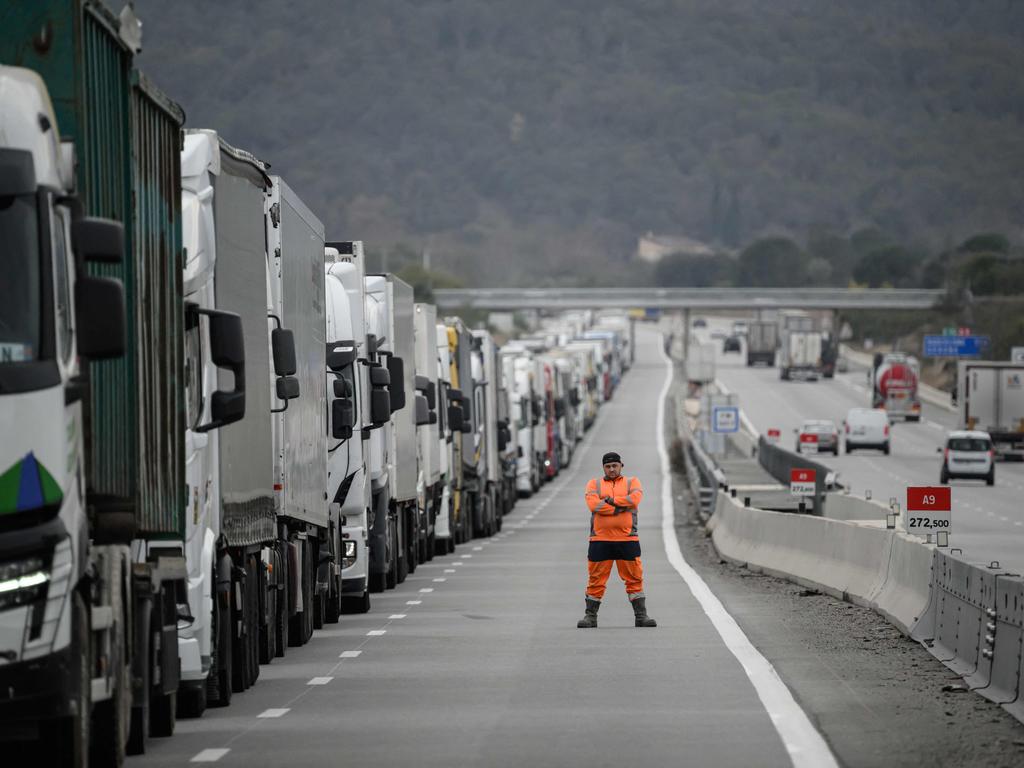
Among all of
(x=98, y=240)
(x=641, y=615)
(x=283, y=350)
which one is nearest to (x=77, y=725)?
(x=98, y=240)

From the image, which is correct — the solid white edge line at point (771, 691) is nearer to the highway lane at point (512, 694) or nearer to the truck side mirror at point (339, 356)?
the highway lane at point (512, 694)

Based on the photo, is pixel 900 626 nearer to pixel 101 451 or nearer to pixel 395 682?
pixel 395 682

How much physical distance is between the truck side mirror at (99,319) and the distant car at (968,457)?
196 feet

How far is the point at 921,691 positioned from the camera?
49.8ft

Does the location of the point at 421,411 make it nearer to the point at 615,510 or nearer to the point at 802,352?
the point at 615,510

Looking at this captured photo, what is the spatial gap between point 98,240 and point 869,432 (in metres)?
81.6

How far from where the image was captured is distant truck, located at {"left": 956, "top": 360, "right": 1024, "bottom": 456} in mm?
82812

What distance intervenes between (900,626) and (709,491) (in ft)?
97.5

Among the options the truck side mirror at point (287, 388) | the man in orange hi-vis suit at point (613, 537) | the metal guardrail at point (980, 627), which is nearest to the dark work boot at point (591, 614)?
the man in orange hi-vis suit at point (613, 537)

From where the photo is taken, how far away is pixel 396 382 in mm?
26906

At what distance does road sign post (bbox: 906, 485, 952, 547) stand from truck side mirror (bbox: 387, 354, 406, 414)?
750 centimetres

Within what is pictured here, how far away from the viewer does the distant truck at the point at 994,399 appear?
82812 millimetres

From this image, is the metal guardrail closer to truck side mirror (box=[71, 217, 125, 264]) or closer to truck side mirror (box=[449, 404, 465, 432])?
truck side mirror (box=[71, 217, 125, 264])

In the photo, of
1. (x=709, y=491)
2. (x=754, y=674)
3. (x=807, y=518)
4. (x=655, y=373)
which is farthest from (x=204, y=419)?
(x=655, y=373)
